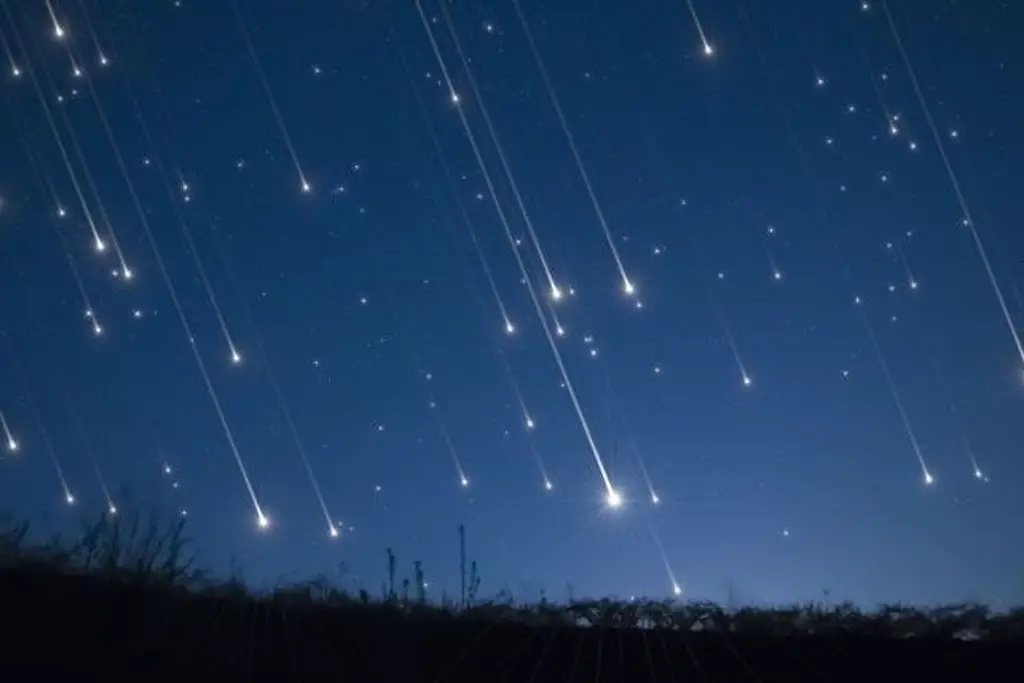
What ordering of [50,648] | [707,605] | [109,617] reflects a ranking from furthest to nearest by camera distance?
Answer: 1. [707,605]
2. [109,617]
3. [50,648]

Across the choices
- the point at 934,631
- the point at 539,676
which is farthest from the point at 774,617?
the point at 539,676

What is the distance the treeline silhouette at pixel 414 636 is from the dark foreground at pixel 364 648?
14 millimetres

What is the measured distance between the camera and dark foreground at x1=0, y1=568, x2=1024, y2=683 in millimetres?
9961

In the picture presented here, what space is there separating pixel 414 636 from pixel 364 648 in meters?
0.60

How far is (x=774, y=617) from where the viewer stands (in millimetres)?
13891

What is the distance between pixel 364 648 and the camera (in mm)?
11773

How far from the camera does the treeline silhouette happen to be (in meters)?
10.1

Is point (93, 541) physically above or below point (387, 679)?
above

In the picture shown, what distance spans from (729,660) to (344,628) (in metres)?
4.19

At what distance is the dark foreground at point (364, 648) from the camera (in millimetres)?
9961

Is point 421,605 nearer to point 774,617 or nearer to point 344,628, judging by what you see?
point 344,628

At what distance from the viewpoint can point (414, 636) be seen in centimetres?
1217

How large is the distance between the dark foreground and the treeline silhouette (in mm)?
14

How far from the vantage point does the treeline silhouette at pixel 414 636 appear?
10.1 meters
